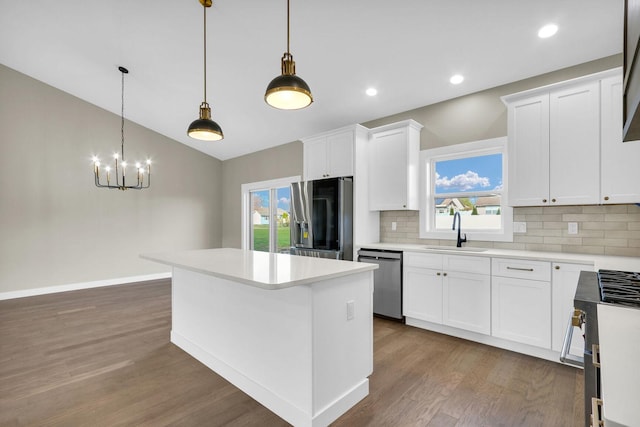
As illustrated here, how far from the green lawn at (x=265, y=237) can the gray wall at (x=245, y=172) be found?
44cm

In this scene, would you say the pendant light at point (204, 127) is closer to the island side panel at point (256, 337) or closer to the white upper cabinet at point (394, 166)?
the island side panel at point (256, 337)

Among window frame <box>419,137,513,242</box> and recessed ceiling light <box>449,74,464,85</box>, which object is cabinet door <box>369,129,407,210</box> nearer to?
window frame <box>419,137,513,242</box>

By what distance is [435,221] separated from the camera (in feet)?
12.7

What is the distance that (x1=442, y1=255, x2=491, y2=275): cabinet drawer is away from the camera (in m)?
2.92

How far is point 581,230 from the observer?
9.37ft

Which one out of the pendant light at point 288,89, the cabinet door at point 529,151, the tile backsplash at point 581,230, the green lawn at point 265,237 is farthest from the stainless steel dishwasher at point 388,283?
the green lawn at point 265,237

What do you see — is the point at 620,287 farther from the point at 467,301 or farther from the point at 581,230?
the point at 581,230

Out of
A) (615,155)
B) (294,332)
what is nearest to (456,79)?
(615,155)

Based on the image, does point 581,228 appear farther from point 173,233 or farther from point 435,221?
point 173,233

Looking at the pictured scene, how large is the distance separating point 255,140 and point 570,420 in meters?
5.49

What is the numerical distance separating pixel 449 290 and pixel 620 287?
1839 mm

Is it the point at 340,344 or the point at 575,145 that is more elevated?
the point at 575,145

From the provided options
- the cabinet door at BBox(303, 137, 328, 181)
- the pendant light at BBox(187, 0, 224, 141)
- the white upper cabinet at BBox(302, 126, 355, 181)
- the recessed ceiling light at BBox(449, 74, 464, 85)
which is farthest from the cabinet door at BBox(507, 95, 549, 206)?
the pendant light at BBox(187, 0, 224, 141)

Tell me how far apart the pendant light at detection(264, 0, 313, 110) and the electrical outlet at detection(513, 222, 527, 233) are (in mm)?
2585
